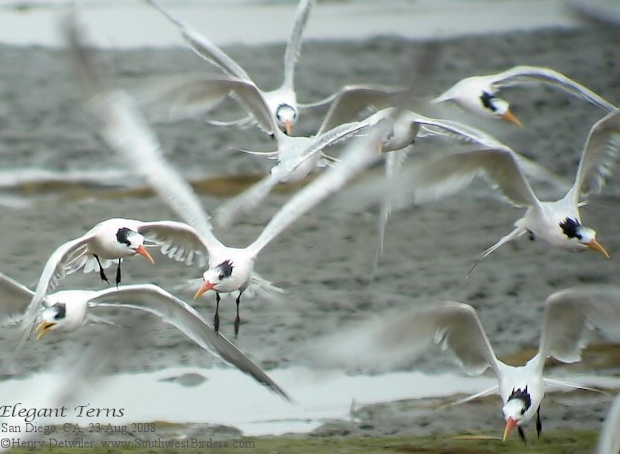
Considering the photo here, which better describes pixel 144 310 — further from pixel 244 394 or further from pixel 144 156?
pixel 244 394

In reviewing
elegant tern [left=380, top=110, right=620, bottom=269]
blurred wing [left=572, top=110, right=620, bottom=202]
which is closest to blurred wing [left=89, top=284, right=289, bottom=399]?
elegant tern [left=380, top=110, right=620, bottom=269]

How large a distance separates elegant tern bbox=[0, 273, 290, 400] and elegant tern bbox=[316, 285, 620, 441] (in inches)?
14.1

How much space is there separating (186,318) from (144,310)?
0.60 ft

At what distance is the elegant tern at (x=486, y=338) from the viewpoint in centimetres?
698

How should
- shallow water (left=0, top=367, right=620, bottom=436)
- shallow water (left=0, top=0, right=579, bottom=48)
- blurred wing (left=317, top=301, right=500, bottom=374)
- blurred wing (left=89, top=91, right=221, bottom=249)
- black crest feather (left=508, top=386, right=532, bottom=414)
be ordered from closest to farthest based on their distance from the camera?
1. blurred wing (left=317, top=301, right=500, bottom=374)
2. black crest feather (left=508, top=386, right=532, bottom=414)
3. blurred wing (left=89, top=91, right=221, bottom=249)
4. shallow water (left=0, top=367, right=620, bottom=436)
5. shallow water (left=0, top=0, right=579, bottom=48)

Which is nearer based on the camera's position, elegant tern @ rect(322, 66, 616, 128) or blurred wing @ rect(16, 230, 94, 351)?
blurred wing @ rect(16, 230, 94, 351)

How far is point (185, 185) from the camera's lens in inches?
298

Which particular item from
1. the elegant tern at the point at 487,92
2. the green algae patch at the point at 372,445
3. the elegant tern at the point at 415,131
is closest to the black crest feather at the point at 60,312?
the green algae patch at the point at 372,445

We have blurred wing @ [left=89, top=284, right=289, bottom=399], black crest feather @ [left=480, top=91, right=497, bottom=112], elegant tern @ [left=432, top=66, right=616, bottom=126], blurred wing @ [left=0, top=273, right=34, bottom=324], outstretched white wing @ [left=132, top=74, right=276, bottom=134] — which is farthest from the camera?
black crest feather @ [left=480, top=91, right=497, bottom=112]

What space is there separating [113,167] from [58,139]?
554mm

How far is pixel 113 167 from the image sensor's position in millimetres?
11242

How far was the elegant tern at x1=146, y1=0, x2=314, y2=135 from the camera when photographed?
8.62 meters

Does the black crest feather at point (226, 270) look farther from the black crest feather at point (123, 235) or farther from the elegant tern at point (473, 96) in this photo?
the elegant tern at point (473, 96)

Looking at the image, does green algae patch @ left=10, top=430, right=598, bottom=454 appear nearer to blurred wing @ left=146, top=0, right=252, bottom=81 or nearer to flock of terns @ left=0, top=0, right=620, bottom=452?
flock of terns @ left=0, top=0, right=620, bottom=452
